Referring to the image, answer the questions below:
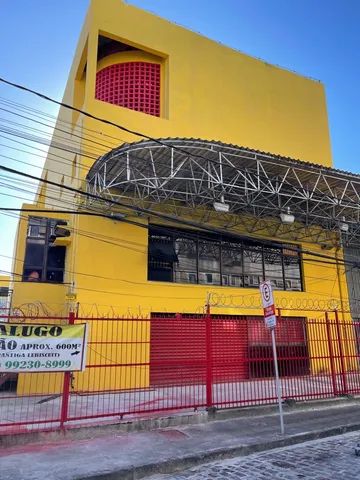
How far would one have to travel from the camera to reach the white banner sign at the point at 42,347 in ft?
23.0

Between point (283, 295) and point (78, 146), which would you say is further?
point (283, 295)

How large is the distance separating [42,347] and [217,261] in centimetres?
1038

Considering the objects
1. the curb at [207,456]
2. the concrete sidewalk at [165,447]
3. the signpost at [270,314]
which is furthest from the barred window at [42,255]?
the curb at [207,456]

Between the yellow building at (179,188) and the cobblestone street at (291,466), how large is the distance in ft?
15.2

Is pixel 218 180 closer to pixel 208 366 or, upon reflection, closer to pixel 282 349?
pixel 282 349

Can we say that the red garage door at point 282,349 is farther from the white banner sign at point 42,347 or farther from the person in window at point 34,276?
the person in window at point 34,276

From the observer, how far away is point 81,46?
1797cm

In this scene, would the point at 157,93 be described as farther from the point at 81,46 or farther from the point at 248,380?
the point at 248,380

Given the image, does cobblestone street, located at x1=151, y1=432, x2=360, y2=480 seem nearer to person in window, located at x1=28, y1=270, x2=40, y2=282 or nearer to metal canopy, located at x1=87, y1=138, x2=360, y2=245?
metal canopy, located at x1=87, y1=138, x2=360, y2=245

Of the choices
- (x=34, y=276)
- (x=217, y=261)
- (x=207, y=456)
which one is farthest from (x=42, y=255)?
(x=207, y=456)

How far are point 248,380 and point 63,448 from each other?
5312 mm

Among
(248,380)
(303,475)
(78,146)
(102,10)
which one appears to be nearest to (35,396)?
(248,380)

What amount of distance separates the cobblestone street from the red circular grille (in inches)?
553

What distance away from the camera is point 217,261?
16812 mm
